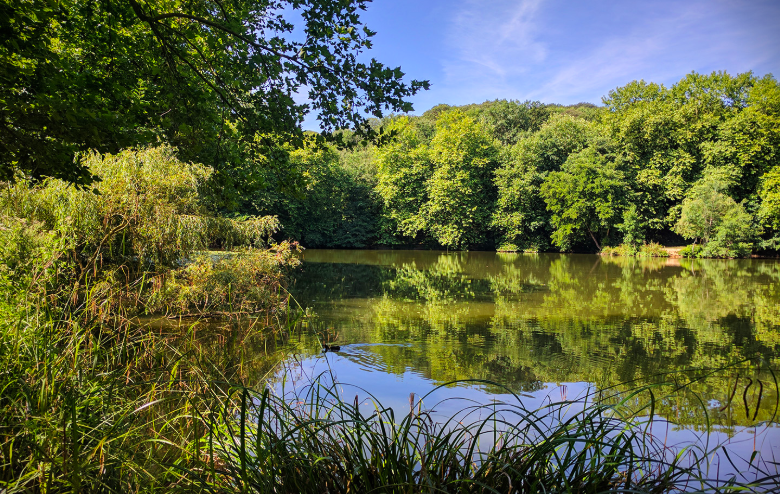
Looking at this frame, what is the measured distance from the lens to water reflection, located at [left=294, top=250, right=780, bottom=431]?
4.77 meters

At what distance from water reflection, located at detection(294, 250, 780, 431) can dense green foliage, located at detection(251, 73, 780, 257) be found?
40.7ft

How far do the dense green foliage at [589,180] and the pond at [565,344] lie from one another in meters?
13.6

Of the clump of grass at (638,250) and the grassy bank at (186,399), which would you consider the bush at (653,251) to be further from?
the grassy bank at (186,399)

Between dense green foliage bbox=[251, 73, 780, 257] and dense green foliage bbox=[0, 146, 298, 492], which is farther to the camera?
dense green foliage bbox=[251, 73, 780, 257]

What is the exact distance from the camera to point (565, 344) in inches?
251

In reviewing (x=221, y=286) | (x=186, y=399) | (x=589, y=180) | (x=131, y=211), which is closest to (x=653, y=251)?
(x=589, y=180)

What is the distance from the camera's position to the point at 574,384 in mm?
4797

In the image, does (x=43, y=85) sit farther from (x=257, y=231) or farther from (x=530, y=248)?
(x=530, y=248)

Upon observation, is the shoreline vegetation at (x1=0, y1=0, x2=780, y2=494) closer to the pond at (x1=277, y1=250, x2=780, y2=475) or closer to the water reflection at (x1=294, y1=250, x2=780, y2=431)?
the pond at (x1=277, y1=250, x2=780, y2=475)

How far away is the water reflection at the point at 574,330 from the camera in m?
4.77

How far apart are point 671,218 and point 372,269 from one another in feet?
62.2

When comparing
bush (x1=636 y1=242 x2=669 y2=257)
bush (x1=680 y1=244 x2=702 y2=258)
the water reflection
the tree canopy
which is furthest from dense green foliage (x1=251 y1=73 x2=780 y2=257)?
the tree canopy

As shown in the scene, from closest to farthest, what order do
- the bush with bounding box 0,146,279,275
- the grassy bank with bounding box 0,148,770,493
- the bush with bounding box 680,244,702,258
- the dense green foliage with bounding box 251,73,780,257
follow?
the grassy bank with bounding box 0,148,770,493, the bush with bounding box 0,146,279,275, the bush with bounding box 680,244,702,258, the dense green foliage with bounding box 251,73,780,257

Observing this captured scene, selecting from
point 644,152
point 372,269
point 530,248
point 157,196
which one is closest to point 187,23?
point 157,196
